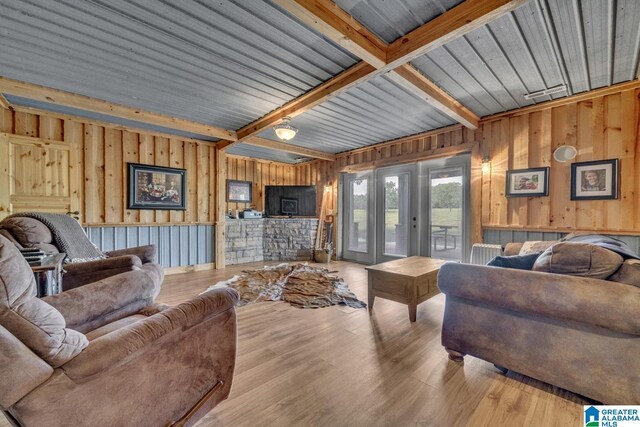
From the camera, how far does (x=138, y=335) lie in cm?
106

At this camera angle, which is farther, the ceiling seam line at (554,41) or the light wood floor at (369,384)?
the ceiling seam line at (554,41)

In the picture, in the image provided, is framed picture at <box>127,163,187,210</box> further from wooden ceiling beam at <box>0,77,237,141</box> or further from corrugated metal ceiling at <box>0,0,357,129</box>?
corrugated metal ceiling at <box>0,0,357,129</box>

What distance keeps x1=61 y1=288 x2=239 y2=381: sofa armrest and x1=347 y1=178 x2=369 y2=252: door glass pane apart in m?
4.99

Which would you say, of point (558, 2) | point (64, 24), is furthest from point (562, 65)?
point (64, 24)

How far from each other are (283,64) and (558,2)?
226 cm

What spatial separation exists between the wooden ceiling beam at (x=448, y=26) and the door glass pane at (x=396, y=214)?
3.25 metres

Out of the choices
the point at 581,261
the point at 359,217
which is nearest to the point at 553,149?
the point at 581,261

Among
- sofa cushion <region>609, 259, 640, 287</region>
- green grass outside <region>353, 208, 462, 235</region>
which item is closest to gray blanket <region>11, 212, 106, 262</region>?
sofa cushion <region>609, 259, 640, 287</region>

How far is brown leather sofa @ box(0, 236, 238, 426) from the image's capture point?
0.83 meters

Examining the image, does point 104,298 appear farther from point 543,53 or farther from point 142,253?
point 543,53

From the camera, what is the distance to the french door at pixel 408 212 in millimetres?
4637

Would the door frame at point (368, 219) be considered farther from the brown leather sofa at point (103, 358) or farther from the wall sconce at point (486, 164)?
the brown leather sofa at point (103, 358)

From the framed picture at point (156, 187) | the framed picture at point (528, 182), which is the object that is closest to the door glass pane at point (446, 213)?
the framed picture at point (528, 182)

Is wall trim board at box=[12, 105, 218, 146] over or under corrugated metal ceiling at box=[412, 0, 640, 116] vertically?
under
